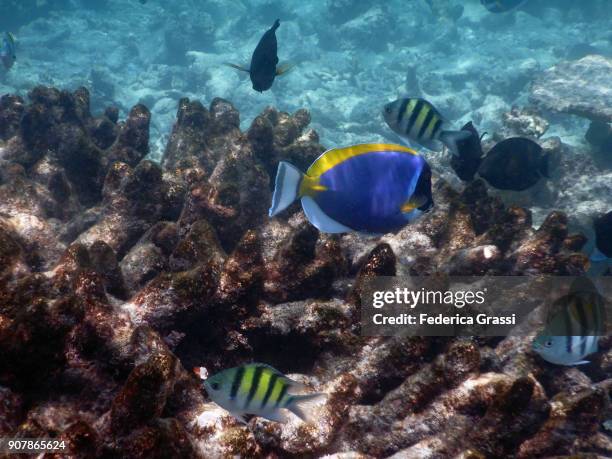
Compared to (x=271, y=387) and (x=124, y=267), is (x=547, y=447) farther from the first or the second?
(x=124, y=267)

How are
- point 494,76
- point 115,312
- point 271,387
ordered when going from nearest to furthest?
point 271,387 < point 115,312 < point 494,76

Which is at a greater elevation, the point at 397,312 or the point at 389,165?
the point at 389,165

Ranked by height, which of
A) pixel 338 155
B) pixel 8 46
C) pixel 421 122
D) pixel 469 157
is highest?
pixel 8 46

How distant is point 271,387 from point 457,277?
97.7 inches

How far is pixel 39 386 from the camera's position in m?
2.45

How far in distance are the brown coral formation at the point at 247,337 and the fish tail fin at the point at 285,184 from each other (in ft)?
3.70

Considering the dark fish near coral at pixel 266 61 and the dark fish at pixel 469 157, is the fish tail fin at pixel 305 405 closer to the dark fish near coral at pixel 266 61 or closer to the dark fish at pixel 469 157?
the dark fish at pixel 469 157

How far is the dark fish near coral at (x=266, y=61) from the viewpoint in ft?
15.4

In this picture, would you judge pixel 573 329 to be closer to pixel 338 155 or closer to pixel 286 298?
pixel 338 155

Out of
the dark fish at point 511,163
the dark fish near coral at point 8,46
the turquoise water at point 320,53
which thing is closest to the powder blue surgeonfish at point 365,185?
the dark fish at point 511,163

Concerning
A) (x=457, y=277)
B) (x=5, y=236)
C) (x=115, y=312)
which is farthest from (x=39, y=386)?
(x=457, y=277)

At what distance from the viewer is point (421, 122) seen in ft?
13.7

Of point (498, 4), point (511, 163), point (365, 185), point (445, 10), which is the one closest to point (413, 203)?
point (365, 185)

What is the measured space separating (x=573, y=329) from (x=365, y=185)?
1785mm
